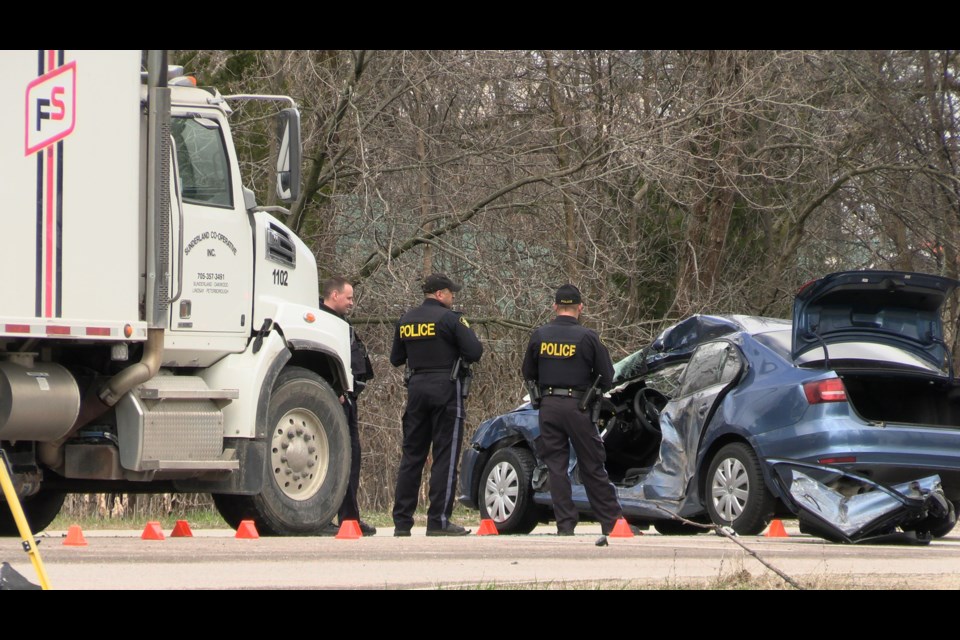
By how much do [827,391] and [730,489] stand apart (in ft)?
3.42

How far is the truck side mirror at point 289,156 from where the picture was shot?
9805 millimetres

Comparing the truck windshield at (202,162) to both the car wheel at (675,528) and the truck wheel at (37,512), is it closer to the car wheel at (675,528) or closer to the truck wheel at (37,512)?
the truck wheel at (37,512)

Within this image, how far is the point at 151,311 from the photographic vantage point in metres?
8.91

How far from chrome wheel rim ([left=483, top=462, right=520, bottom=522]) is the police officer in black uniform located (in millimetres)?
1074

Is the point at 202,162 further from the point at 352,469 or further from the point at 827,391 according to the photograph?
the point at 827,391

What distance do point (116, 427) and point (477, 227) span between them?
912cm

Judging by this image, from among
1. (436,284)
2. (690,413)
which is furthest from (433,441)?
(690,413)

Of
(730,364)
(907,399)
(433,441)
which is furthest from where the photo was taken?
(433,441)

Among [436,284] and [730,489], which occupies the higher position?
[436,284]

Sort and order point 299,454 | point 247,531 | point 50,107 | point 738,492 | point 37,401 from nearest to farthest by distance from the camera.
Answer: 1. point 50,107
2. point 37,401
3. point 247,531
4. point 299,454
5. point 738,492

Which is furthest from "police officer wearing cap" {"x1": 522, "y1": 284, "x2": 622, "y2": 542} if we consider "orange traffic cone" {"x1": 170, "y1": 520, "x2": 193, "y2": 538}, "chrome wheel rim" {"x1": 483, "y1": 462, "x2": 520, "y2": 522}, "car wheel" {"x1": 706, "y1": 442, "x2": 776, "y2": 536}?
"orange traffic cone" {"x1": 170, "y1": 520, "x2": 193, "y2": 538}

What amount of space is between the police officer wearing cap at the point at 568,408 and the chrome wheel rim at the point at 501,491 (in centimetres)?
101

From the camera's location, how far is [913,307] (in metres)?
10.5
